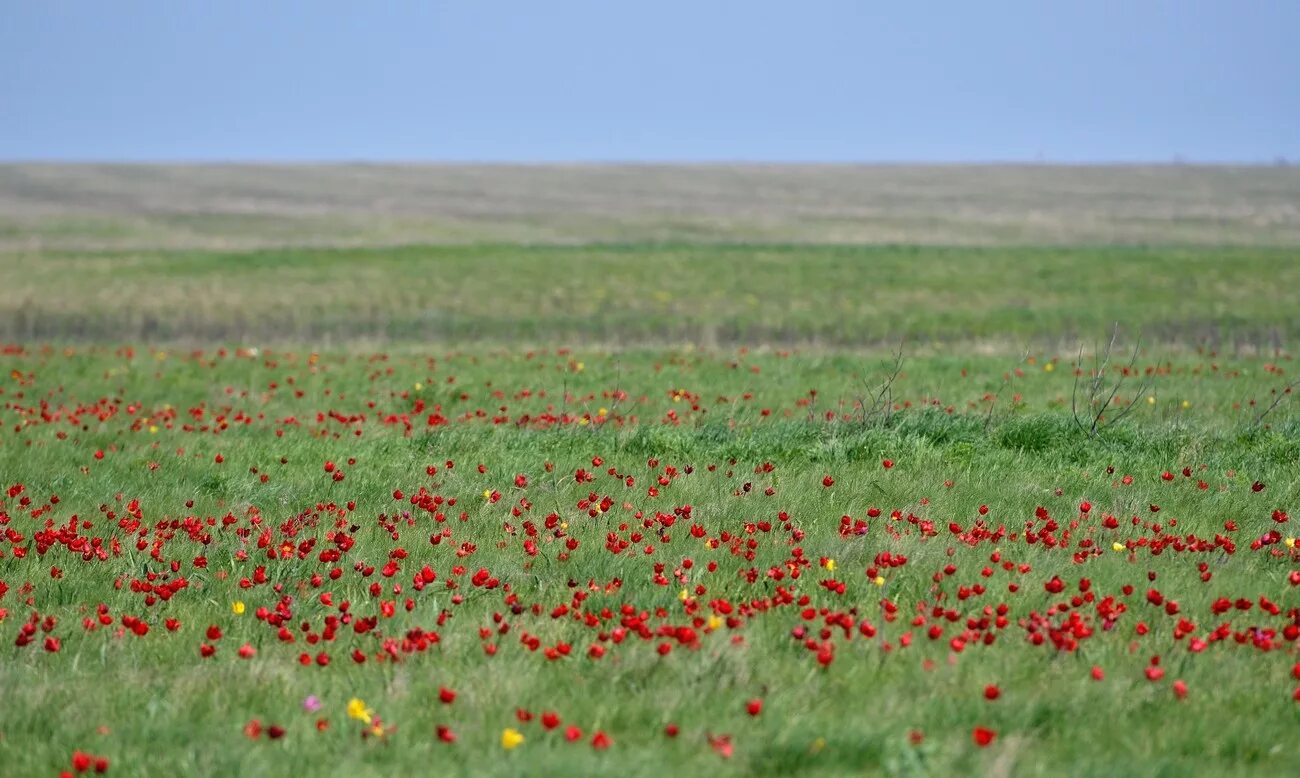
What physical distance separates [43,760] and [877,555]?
3.62 meters

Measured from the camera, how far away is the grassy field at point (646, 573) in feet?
13.3

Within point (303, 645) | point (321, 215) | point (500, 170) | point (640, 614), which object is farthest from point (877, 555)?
point (500, 170)

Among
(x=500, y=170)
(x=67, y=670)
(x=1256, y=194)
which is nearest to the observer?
(x=67, y=670)

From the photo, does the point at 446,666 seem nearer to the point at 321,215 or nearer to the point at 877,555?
the point at 877,555

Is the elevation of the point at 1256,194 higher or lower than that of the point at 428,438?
higher

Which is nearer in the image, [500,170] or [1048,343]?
[1048,343]

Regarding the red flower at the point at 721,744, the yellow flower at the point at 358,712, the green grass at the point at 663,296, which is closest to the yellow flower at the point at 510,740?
the yellow flower at the point at 358,712

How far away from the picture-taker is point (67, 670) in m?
4.68

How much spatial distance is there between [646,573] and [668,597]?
33cm

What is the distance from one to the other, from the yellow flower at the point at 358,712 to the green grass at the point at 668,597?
0.07m

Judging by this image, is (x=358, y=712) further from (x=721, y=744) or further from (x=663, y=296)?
(x=663, y=296)

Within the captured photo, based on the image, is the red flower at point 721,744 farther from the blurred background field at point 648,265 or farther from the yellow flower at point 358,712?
the blurred background field at point 648,265

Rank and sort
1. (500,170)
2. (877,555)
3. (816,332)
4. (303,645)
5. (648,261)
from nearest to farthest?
(303,645)
(877,555)
(816,332)
(648,261)
(500,170)

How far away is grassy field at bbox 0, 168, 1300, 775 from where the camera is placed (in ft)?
13.3
